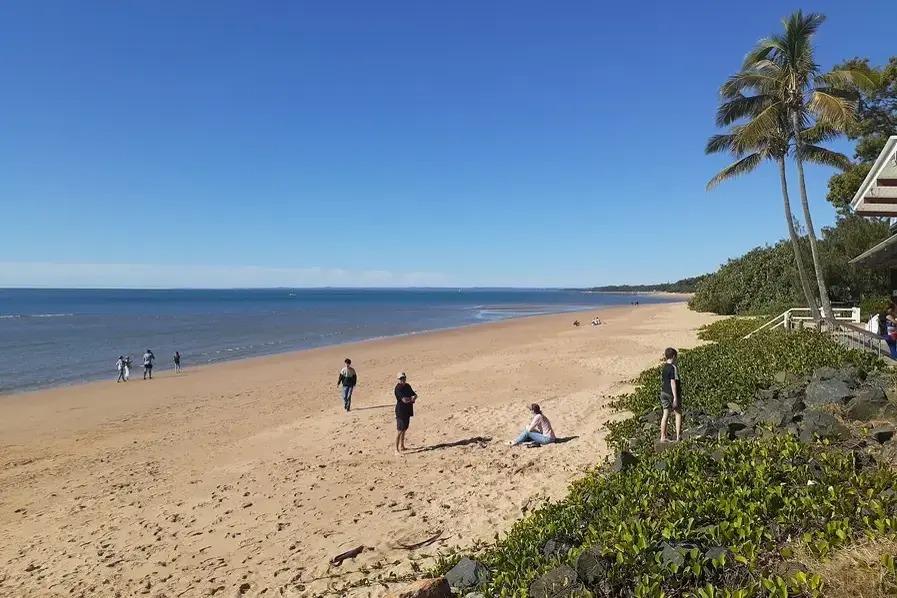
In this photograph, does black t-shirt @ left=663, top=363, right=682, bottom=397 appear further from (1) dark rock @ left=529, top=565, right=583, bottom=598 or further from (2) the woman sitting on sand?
(1) dark rock @ left=529, top=565, right=583, bottom=598

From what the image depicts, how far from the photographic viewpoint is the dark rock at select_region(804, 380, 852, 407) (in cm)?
793

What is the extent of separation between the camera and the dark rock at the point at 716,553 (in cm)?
387

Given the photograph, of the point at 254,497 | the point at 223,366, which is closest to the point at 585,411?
the point at 254,497

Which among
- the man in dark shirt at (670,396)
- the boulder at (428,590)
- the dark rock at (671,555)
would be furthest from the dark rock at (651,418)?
the boulder at (428,590)

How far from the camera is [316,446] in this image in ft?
37.9

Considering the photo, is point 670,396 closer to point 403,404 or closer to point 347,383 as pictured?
point 403,404

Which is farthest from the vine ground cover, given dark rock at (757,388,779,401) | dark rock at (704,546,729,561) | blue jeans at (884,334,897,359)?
blue jeans at (884,334,897,359)

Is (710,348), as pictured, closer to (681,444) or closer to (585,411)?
(585,411)

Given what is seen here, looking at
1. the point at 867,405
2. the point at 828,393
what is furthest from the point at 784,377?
the point at 867,405

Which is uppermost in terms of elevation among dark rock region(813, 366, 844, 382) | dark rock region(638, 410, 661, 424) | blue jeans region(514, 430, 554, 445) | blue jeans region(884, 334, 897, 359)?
blue jeans region(884, 334, 897, 359)

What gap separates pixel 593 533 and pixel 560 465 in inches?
174

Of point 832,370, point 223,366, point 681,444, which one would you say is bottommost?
point 223,366

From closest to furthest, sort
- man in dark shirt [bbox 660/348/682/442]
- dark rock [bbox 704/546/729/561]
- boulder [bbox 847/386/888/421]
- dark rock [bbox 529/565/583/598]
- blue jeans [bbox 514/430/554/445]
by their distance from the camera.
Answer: dark rock [bbox 704/546/729/561] → dark rock [bbox 529/565/583/598] → boulder [bbox 847/386/888/421] → man in dark shirt [bbox 660/348/682/442] → blue jeans [bbox 514/430/554/445]

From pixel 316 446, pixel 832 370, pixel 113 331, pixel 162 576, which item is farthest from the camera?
pixel 113 331
